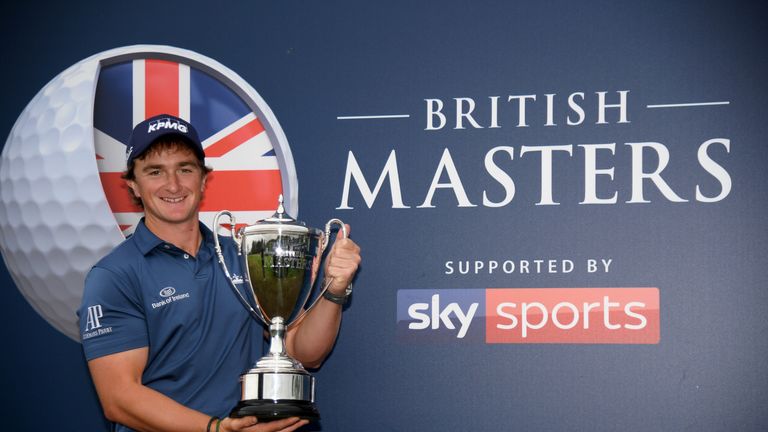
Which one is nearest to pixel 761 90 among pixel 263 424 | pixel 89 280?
pixel 263 424

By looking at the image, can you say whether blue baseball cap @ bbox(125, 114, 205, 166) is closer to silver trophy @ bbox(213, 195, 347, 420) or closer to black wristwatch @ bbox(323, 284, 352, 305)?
silver trophy @ bbox(213, 195, 347, 420)

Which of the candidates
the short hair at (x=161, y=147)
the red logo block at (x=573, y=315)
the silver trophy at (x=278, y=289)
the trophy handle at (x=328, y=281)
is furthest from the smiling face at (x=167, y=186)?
the red logo block at (x=573, y=315)

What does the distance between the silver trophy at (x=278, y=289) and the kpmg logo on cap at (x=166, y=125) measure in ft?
0.80

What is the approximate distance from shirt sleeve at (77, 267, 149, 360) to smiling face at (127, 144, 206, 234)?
194mm

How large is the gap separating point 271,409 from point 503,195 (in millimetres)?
900

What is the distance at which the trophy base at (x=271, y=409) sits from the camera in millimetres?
2160

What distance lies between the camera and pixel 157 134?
2354mm

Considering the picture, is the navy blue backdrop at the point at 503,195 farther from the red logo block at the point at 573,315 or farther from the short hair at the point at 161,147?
the short hair at the point at 161,147

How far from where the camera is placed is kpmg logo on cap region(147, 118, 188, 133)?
93.2 inches

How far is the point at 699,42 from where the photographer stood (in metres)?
2.57

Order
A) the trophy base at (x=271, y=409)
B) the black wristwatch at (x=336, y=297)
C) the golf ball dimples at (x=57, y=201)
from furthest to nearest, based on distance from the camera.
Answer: the golf ball dimples at (x=57, y=201), the black wristwatch at (x=336, y=297), the trophy base at (x=271, y=409)

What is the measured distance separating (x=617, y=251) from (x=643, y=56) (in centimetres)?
53

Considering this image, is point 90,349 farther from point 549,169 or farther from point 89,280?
point 549,169

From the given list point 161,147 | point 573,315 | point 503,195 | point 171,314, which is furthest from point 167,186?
point 573,315
